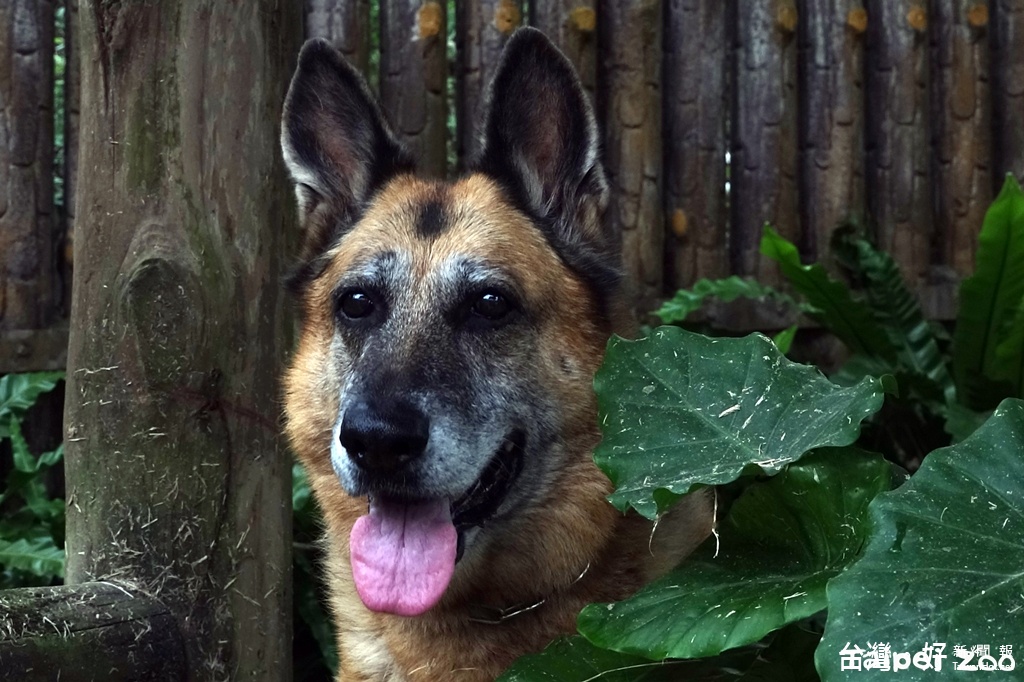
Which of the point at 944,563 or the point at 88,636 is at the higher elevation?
the point at 944,563

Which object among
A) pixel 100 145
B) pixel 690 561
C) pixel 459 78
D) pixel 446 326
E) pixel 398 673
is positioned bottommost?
pixel 398 673

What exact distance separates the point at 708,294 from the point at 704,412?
7.92ft

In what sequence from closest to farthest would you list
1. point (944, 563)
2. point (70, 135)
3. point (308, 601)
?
1. point (944, 563)
2. point (308, 601)
3. point (70, 135)

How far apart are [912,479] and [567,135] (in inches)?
61.5

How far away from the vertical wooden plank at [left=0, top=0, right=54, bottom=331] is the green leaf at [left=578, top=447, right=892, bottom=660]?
3307mm

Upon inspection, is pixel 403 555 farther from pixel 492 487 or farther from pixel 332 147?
pixel 332 147

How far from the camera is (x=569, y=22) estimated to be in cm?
498

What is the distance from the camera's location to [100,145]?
3076mm

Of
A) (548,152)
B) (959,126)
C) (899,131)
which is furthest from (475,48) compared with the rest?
(959,126)

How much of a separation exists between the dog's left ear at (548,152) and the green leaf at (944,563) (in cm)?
146

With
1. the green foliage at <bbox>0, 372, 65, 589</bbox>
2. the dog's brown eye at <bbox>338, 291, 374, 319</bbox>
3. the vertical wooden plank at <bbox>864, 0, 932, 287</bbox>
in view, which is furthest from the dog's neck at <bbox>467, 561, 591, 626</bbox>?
the vertical wooden plank at <bbox>864, 0, 932, 287</bbox>

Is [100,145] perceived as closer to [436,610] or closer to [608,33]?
[436,610]

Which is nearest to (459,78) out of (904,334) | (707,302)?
(707,302)

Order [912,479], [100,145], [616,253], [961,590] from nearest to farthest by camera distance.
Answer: [961,590], [912,479], [100,145], [616,253]
